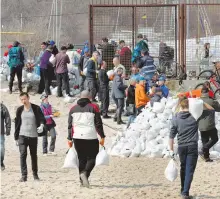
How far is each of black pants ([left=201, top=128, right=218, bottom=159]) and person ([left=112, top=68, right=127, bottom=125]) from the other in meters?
5.35

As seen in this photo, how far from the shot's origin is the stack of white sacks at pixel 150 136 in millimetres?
20141

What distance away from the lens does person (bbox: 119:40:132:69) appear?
27083 mm

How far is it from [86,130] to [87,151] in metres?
0.35

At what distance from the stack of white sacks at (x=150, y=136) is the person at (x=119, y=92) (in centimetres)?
163

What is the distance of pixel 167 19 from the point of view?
94.0 ft

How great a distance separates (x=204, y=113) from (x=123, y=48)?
8.64 metres

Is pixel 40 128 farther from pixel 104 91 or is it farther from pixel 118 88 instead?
pixel 104 91

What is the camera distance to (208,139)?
19.1m

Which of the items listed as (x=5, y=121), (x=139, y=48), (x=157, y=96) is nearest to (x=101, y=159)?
(x=5, y=121)

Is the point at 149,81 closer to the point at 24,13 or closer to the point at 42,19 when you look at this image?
the point at 42,19

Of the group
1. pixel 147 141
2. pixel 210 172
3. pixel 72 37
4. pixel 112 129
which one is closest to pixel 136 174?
pixel 210 172

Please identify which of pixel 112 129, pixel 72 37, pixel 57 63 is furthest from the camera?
pixel 72 37

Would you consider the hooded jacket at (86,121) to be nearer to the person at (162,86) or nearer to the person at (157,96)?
the person at (157,96)

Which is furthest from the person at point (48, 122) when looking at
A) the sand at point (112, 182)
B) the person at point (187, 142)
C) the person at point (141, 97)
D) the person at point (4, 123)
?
the person at point (187, 142)
